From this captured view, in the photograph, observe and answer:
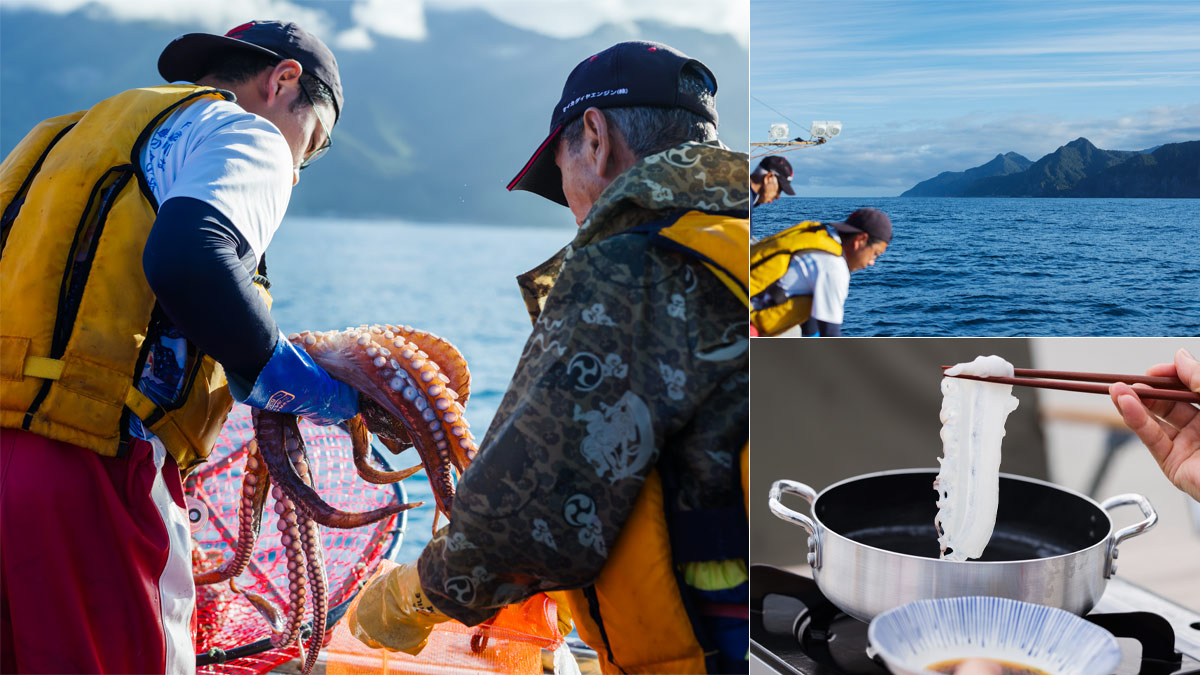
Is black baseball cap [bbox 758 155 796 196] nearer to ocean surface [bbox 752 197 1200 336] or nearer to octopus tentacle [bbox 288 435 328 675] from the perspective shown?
ocean surface [bbox 752 197 1200 336]

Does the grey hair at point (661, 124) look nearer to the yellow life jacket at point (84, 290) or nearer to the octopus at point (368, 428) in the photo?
the octopus at point (368, 428)

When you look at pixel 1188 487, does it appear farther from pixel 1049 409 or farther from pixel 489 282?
pixel 489 282

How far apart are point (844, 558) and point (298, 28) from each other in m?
1.39

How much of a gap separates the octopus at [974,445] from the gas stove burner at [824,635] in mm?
226

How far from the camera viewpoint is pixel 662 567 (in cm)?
107

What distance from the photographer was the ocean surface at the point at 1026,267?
4.09 feet

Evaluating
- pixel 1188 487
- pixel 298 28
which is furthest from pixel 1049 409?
pixel 298 28

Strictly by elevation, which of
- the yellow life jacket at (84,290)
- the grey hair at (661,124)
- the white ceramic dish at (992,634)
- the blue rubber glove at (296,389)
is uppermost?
the grey hair at (661,124)

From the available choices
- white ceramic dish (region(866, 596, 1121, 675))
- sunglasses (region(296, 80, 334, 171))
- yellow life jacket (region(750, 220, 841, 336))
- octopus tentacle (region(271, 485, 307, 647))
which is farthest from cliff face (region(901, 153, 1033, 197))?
octopus tentacle (region(271, 485, 307, 647))

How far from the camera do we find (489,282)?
13.2 metres

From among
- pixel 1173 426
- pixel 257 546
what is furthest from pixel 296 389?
pixel 1173 426

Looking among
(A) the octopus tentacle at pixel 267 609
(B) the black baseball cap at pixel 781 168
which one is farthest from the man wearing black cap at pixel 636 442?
(A) the octopus tentacle at pixel 267 609

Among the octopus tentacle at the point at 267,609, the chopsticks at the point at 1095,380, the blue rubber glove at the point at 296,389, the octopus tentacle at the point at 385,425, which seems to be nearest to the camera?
the chopsticks at the point at 1095,380

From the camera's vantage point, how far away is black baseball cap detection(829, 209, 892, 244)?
125 cm
